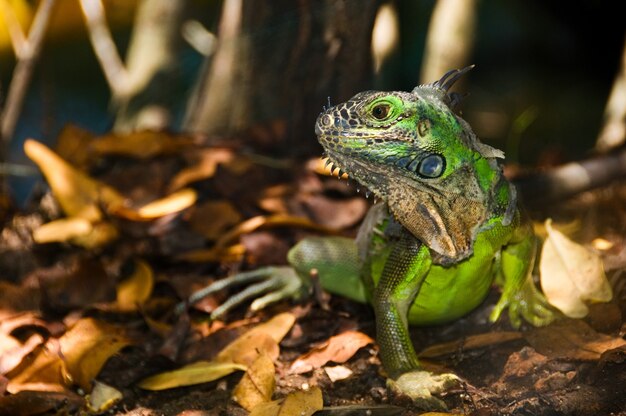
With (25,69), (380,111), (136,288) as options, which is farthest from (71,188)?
(380,111)

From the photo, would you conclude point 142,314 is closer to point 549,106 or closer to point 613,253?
point 613,253

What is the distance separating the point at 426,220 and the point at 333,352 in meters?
0.77

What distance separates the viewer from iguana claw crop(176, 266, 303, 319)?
3871 mm

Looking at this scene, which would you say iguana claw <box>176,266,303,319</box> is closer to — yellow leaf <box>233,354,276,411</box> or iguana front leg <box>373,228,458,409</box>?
yellow leaf <box>233,354,276,411</box>

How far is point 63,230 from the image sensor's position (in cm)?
420

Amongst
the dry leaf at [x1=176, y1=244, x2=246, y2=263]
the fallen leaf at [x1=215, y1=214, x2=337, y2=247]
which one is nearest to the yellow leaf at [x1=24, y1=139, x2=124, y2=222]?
the dry leaf at [x1=176, y1=244, x2=246, y2=263]

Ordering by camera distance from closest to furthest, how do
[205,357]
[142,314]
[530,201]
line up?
[205,357] < [142,314] < [530,201]

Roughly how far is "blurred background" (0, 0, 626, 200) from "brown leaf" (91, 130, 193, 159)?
19.6 inches

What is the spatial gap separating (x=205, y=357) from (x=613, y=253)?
206cm

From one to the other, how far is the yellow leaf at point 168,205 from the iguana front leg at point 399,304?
1.69 meters

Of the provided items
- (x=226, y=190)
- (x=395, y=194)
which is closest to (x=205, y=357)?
(x=395, y=194)

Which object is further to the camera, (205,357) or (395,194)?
(205,357)

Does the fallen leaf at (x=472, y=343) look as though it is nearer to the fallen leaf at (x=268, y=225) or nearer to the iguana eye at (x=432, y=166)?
the iguana eye at (x=432, y=166)

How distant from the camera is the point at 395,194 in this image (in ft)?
9.34
